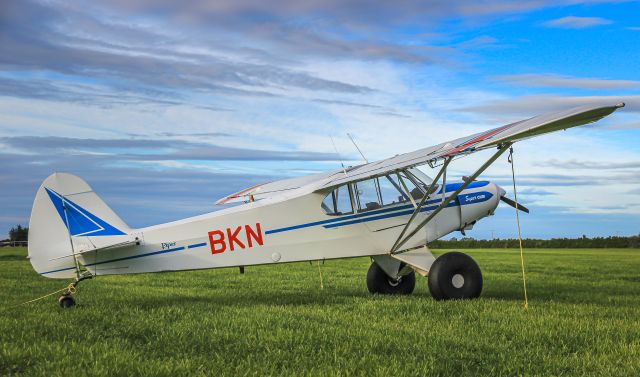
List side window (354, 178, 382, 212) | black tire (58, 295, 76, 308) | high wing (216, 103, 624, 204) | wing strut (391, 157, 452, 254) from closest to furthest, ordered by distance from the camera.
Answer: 1. high wing (216, 103, 624, 204)
2. black tire (58, 295, 76, 308)
3. wing strut (391, 157, 452, 254)
4. side window (354, 178, 382, 212)

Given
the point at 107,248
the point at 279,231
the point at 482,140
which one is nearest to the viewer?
the point at 482,140

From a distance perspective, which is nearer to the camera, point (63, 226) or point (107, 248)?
point (107, 248)

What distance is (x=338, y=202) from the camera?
37.3ft

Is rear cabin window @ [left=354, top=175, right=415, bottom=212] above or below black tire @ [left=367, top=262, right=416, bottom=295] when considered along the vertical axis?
above

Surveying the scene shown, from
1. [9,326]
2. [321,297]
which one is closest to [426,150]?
[321,297]

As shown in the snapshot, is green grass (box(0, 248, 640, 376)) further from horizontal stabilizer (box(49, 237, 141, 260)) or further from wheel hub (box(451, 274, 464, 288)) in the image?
horizontal stabilizer (box(49, 237, 141, 260))

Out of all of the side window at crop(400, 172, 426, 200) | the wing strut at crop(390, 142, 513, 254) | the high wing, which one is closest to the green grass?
the wing strut at crop(390, 142, 513, 254)

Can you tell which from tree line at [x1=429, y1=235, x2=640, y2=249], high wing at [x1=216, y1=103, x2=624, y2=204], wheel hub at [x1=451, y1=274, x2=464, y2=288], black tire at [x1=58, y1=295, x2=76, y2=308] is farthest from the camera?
tree line at [x1=429, y1=235, x2=640, y2=249]

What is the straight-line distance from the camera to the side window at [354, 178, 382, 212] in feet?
37.5

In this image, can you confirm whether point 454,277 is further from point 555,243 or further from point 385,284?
point 555,243

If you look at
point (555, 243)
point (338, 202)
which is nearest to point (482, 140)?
point (338, 202)

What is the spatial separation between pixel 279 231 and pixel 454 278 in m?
3.20

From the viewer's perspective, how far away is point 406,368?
5637 millimetres

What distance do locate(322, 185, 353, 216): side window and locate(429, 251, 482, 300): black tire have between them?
1903mm
